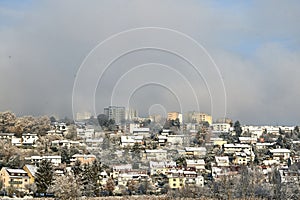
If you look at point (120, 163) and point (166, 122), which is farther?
point (166, 122)

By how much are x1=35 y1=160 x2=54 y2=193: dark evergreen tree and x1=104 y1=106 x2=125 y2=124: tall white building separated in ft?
18.1

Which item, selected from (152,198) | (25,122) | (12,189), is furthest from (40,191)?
(25,122)

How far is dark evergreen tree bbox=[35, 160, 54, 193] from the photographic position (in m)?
22.8

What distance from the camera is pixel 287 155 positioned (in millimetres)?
33531

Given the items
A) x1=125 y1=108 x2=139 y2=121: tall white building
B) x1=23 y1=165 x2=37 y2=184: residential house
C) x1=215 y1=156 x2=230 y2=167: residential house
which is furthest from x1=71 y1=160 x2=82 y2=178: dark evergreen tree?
x1=215 y1=156 x2=230 y2=167: residential house

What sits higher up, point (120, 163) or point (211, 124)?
point (211, 124)

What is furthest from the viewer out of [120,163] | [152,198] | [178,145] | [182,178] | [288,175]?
[178,145]

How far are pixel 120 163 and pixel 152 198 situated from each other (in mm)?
8298

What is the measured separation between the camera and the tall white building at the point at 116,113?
93.0 ft

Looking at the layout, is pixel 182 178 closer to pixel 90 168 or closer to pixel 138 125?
pixel 90 168

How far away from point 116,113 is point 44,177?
798cm

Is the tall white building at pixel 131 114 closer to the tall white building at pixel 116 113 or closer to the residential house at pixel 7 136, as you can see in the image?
the tall white building at pixel 116 113

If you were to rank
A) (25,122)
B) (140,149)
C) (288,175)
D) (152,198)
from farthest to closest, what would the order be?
(25,122) < (140,149) < (288,175) < (152,198)

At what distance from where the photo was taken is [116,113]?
30.1 meters
